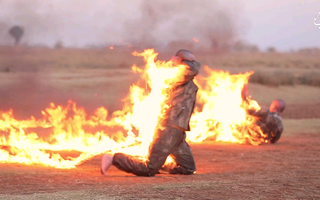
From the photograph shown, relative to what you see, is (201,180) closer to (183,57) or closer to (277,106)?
(183,57)

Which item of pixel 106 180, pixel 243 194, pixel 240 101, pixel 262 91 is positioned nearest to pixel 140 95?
pixel 106 180

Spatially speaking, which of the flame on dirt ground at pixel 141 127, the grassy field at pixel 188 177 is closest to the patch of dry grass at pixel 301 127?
the grassy field at pixel 188 177

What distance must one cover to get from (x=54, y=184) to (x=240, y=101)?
7.13m

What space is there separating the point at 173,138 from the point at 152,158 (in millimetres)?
448

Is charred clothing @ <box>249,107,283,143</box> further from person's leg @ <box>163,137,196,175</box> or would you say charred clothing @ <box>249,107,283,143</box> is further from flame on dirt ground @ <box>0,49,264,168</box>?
person's leg @ <box>163,137,196,175</box>

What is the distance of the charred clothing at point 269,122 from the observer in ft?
46.3

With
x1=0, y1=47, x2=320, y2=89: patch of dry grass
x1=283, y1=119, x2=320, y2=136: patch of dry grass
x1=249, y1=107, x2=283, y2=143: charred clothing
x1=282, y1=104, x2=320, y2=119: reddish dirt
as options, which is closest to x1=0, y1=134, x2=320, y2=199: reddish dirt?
x1=249, y1=107, x2=283, y2=143: charred clothing

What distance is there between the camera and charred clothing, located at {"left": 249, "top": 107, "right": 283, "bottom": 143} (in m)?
14.1

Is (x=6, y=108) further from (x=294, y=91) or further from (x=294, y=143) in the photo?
(x=294, y=91)

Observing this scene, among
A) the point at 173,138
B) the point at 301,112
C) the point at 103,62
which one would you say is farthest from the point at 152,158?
the point at 103,62

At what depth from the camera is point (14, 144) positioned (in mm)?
10375

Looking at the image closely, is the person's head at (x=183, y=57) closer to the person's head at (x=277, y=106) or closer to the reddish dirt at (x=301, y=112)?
the person's head at (x=277, y=106)

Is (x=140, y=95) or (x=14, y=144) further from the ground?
(x=140, y=95)

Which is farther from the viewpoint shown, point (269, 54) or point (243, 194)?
Answer: point (269, 54)
